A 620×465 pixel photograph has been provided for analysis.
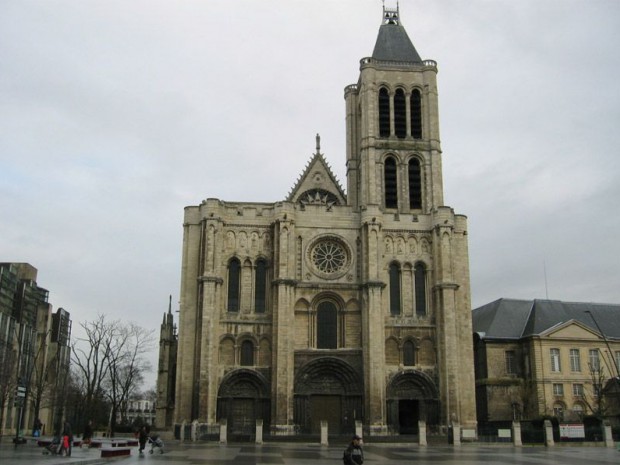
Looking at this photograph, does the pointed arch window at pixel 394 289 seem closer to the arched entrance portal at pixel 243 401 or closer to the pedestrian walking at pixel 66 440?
the arched entrance portal at pixel 243 401

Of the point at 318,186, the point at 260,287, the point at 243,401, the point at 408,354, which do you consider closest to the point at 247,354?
the point at 243,401

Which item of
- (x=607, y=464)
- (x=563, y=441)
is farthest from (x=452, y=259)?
(x=607, y=464)

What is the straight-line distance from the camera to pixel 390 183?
174ft

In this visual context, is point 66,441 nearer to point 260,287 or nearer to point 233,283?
point 233,283

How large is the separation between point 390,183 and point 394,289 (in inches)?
342

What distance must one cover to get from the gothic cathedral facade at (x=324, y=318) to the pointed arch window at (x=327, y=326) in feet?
0.23

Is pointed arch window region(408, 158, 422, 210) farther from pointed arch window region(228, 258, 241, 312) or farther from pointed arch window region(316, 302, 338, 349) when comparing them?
pointed arch window region(228, 258, 241, 312)

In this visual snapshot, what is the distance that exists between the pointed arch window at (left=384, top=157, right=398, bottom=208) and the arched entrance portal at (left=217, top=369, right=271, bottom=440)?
16.2m

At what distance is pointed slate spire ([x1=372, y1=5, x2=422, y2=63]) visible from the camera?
185ft

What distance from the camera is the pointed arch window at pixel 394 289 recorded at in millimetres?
48281

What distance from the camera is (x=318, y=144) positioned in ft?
191

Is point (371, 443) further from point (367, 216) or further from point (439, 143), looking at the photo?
point (439, 143)

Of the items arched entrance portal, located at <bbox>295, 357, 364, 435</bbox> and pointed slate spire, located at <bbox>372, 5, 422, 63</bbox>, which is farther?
pointed slate spire, located at <bbox>372, 5, 422, 63</bbox>

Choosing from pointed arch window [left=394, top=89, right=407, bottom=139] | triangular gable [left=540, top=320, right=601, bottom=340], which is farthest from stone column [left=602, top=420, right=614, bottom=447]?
pointed arch window [left=394, top=89, right=407, bottom=139]
